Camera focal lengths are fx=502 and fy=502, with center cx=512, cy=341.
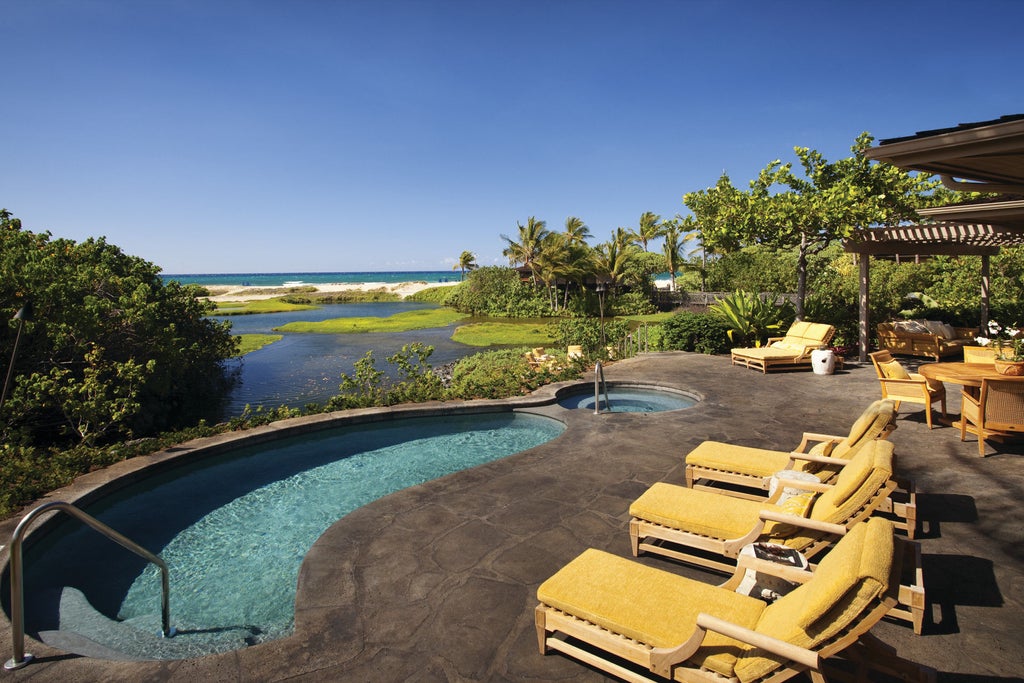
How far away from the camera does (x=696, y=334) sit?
14.7 meters

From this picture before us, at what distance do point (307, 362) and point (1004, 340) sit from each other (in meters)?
23.1

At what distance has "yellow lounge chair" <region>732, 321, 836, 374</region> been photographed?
449 inches

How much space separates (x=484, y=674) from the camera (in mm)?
2646

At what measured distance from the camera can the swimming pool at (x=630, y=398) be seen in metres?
9.57

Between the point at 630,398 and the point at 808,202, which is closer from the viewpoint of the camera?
the point at 630,398

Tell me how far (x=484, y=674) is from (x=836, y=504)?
233 cm

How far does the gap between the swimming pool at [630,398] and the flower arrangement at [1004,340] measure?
4403 mm

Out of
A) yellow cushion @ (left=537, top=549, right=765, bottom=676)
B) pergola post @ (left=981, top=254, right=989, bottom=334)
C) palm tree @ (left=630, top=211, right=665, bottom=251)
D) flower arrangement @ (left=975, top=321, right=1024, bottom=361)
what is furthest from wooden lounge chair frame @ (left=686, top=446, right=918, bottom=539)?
palm tree @ (left=630, top=211, right=665, bottom=251)

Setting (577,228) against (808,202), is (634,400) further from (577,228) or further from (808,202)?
(577,228)

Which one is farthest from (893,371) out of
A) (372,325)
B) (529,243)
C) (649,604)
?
(529,243)

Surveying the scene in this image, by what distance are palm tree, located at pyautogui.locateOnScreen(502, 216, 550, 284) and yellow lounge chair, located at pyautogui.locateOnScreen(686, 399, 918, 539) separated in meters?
39.3

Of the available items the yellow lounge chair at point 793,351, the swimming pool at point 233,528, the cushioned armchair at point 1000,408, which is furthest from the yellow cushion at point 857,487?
the yellow lounge chair at point 793,351

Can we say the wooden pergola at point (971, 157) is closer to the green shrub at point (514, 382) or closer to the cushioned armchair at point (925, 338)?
the cushioned armchair at point (925, 338)

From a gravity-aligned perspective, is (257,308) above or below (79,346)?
above
